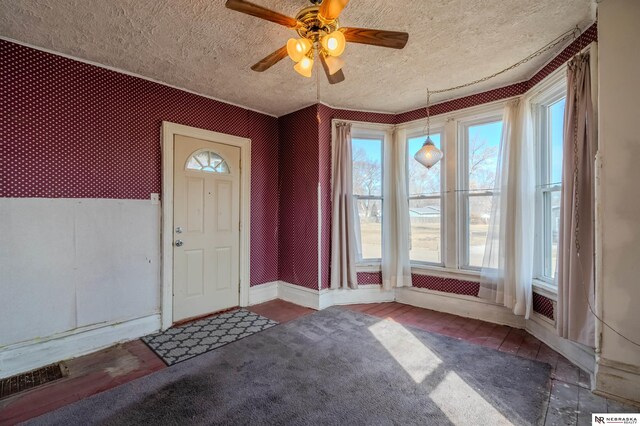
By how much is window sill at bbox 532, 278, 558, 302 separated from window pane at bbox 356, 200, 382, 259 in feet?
5.70

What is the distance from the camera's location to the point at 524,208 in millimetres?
2896

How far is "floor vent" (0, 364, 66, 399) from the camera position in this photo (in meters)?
2.08

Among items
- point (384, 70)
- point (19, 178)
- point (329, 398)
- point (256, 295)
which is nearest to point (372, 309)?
point (256, 295)

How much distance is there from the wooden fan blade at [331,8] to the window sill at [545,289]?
2.91 metres

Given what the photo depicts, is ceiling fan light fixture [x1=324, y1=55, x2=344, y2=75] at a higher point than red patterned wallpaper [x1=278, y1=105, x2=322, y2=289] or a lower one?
higher

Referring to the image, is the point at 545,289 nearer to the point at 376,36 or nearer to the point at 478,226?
the point at 478,226

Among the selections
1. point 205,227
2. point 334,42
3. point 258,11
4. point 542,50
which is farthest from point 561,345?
point 205,227

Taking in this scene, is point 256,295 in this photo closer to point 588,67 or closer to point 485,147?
point 485,147

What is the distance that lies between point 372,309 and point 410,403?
5.94ft

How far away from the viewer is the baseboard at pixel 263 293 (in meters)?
3.92

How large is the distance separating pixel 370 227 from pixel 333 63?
248 centimetres

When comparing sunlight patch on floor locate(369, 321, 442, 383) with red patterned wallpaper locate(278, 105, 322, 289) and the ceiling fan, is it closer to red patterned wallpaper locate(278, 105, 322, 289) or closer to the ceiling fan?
red patterned wallpaper locate(278, 105, 322, 289)

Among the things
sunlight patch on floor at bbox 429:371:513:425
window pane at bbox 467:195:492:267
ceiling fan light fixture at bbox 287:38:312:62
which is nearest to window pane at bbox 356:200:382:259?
window pane at bbox 467:195:492:267

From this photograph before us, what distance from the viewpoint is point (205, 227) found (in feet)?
11.4
